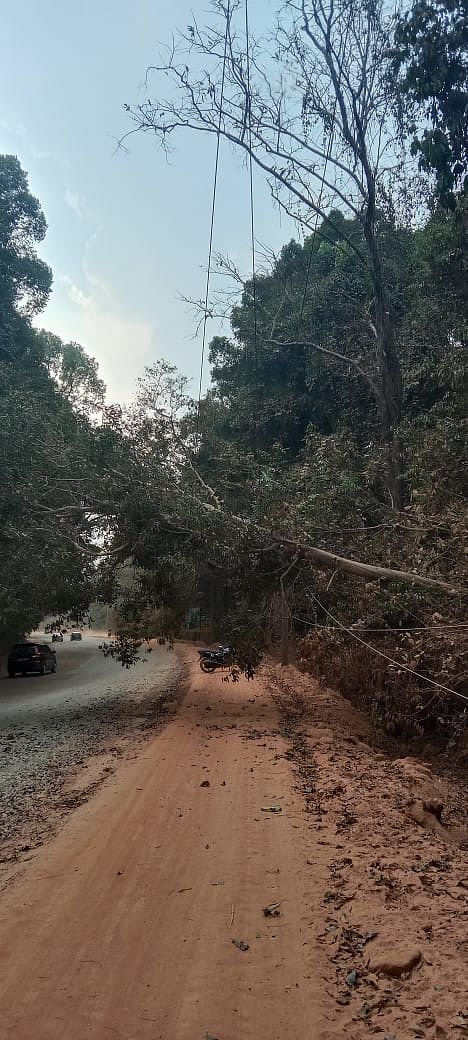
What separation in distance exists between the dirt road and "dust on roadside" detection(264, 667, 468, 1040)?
14 millimetres

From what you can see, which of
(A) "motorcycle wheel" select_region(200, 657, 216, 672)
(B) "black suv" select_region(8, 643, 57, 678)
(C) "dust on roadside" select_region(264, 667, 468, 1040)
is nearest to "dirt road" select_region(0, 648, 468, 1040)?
(C) "dust on roadside" select_region(264, 667, 468, 1040)

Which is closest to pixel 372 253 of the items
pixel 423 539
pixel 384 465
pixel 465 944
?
pixel 384 465

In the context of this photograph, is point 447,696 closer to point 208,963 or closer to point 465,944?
point 465,944

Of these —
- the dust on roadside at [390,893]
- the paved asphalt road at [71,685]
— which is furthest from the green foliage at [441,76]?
the paved asphalt road at [71,685]

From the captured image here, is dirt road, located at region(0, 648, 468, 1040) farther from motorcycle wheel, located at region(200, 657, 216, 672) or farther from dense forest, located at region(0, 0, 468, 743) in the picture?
motorcycle wheel, located at region(200, 657, 216, 672)

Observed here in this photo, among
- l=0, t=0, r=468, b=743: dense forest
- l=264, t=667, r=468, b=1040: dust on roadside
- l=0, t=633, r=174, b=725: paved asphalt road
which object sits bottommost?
l=0, t=633, r=174, b=725: paved asphalt road

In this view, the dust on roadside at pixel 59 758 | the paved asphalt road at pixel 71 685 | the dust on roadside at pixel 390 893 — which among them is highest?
the dust on roadside at pixel 390 893

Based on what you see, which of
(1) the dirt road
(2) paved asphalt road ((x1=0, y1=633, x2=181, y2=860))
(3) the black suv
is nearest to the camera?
(1) the dirt road

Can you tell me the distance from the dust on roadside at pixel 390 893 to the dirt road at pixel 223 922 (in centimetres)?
1

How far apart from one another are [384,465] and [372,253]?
432 centimetres

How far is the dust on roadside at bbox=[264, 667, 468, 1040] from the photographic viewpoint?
2969 millimetres

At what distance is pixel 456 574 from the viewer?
7.96 meters

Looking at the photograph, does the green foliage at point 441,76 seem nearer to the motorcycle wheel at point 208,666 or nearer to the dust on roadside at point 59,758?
the dust on roadside at point 59,758

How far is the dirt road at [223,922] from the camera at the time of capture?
2.90 metres
